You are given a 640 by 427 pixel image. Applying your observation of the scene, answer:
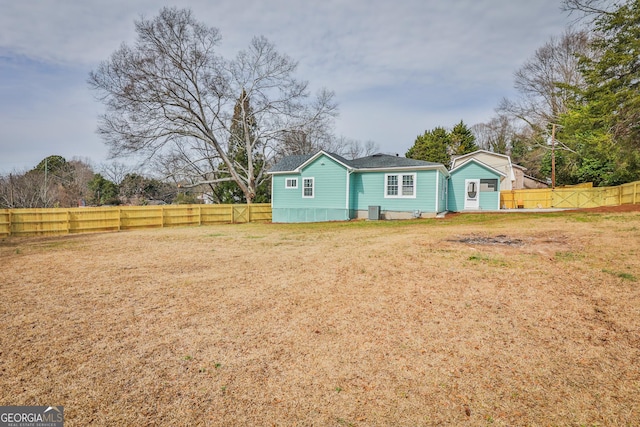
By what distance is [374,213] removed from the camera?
18516 mm

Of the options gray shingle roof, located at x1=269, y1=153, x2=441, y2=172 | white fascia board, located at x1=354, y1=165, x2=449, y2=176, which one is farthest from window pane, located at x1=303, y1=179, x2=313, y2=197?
white fascia board, located at x1=354, y1=165, x2=449, y2=176

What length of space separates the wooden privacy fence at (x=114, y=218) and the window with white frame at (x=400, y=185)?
10476 mm

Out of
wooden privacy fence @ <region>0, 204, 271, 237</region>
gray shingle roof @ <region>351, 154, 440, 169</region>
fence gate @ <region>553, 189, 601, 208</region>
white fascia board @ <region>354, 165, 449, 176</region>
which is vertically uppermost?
gray shingle roof @ <region>351, 154, 440, 169</region>

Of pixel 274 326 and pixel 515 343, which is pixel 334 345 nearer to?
pixel 274 326

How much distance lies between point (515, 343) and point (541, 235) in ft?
22.7

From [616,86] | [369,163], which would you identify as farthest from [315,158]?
[616,86]

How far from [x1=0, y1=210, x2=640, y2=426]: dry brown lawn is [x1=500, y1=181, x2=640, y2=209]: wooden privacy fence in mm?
14840

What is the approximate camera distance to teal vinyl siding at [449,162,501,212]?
20.9m

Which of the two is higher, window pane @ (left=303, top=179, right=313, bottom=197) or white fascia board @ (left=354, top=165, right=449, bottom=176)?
white fascia board @ (left=354, top=165, right=449, bottom=176)

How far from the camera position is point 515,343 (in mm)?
3570

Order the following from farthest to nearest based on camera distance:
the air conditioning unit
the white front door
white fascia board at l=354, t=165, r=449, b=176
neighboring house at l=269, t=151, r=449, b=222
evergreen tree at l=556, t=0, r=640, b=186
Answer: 1. the white front door
2. the air conditioning unit
3. neighboring house at l=269, t=151, r=449, b=222
4. white fascia board at l=354, t=165, r=449, b=176
5. evergreen tree at l=556, t=0, r=640, b=186

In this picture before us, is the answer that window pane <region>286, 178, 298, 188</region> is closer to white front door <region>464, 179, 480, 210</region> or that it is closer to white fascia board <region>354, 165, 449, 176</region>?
white fascia board <region>354, 165, 449, 176</region>

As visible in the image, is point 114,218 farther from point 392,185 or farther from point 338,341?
point 338,341

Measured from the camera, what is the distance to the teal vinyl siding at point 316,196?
19.6m
